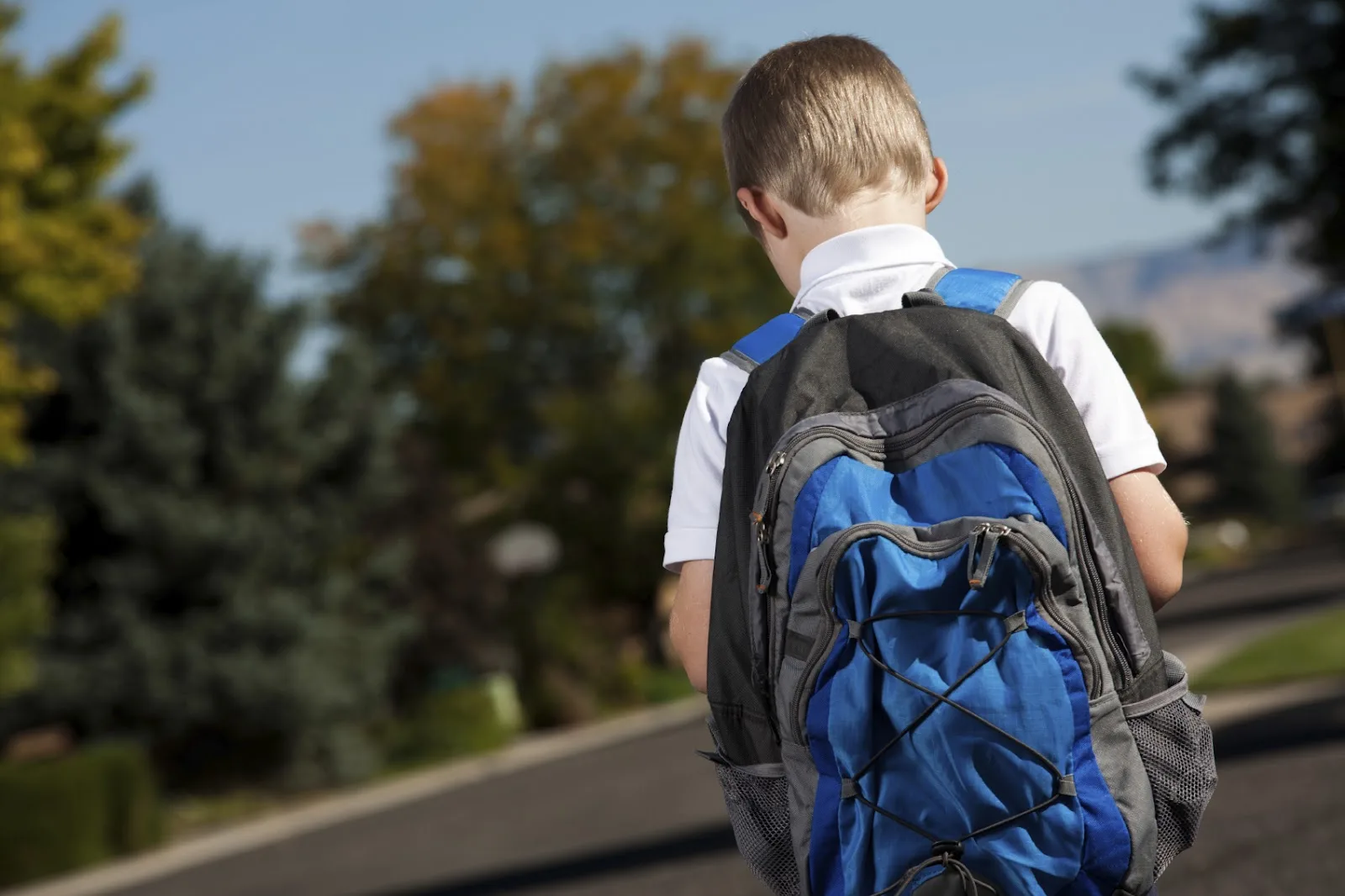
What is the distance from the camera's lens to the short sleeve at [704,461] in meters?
2.23

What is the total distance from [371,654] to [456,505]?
4434 mm

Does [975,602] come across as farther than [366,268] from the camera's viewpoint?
No

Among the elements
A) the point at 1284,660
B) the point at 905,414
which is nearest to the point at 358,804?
the point at 1284,660

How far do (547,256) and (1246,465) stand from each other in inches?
1639

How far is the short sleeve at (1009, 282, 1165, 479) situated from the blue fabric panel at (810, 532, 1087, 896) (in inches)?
12.6

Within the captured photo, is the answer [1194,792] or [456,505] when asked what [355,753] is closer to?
[456,505]

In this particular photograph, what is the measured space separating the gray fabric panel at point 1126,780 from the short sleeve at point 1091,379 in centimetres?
34

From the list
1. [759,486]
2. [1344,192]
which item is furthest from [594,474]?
[759,486]

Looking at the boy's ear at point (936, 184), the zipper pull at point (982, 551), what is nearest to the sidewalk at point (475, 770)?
the boy's ear at point (936, 184)

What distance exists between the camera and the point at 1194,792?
2004 millimetres

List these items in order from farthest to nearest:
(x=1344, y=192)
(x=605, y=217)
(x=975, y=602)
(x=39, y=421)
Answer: (x=605, y=217)
(x=39, y=421)
(x=1344, y=192)
(x=975, y=602)

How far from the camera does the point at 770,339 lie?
219 cm

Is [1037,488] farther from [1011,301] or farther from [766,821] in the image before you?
[766,821]

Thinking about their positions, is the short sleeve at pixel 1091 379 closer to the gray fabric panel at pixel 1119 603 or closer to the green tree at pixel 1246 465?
the gray fabric panel at pixel 1119 603
